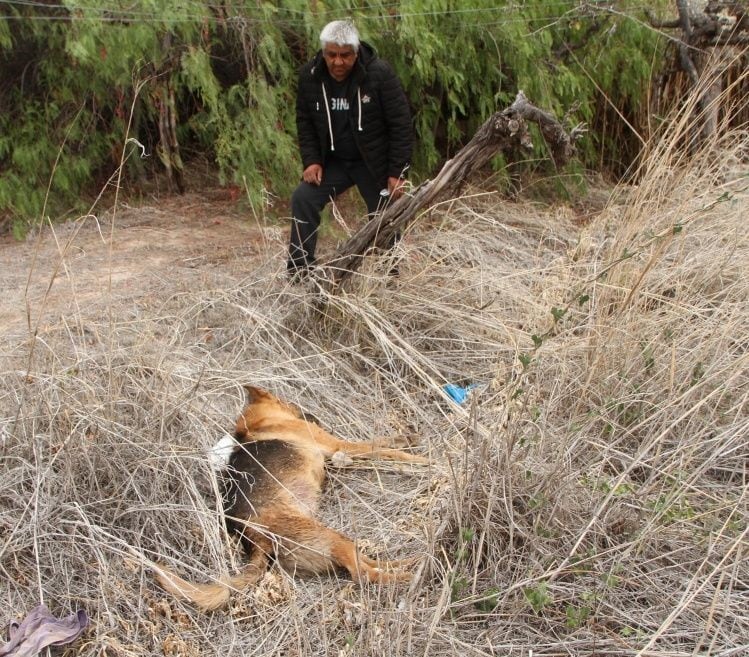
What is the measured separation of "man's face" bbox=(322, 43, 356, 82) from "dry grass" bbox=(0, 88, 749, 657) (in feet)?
4.80

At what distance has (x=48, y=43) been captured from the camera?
22.1ft

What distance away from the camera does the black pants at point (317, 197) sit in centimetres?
462

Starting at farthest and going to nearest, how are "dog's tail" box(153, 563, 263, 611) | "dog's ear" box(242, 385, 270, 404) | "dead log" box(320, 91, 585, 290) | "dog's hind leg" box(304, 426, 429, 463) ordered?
"dead log" box(320, 91, 585, 290) → "dog's ear" box(242, 385, 270, 404) → "dog's hind leg" box(304, 426, 429, 463) → "dog's tail" box(153, 563, 263, 611)

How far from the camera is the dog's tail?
2.57 meters

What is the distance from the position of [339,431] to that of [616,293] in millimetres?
1522

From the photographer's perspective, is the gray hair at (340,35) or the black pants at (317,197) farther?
the black pants at (317,197)

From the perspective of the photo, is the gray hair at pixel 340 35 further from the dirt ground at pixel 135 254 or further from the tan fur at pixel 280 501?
the tan fur at pixel 280 501

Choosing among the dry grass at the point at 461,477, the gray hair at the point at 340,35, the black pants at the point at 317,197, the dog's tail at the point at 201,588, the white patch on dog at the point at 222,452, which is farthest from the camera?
the black pants at the point at 317,197

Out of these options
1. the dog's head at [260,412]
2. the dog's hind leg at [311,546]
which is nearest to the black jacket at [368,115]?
the dog's head at [260,412]

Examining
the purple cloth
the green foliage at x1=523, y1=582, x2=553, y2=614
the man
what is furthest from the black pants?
the green foliage at x1=523, y1=582, x2=553, y2=614

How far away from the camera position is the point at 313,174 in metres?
4.67

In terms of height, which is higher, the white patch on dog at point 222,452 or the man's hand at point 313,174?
the man's hand at point 313,174

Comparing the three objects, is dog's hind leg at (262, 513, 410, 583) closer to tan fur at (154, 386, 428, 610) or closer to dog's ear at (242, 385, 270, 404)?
tan fur at (154, 386, 428, 610)

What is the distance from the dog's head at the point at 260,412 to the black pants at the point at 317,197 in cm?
125
